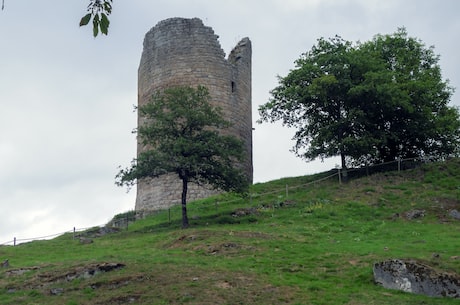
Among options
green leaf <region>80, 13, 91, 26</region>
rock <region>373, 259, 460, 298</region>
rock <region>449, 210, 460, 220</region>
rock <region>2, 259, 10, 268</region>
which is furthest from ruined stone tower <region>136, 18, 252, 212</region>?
green leaf <region>80, 13, 91, 26</region>

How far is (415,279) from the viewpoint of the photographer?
59.1ft

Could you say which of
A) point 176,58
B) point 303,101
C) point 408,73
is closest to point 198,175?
point 303,101

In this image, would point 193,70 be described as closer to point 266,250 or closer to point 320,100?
point 320,100

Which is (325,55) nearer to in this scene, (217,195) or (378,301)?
(217,195)

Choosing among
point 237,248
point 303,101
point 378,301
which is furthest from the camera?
point 303,101

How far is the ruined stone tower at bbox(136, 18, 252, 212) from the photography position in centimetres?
3903

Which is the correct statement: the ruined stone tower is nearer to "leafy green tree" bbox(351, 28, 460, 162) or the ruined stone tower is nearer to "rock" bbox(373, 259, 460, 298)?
"leafy green tree" bbox(351, 28, 460, 162)

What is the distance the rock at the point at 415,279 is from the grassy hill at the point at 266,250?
1.03 ft

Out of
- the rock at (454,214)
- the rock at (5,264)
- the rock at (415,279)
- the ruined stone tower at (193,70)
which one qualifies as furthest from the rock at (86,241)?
the rock at (454,214)

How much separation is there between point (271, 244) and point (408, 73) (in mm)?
18757

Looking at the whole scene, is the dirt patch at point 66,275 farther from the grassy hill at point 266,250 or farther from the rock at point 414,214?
the rock at point 414,214

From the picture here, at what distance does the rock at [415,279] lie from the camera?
57.8 feet

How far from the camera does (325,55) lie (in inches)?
1427

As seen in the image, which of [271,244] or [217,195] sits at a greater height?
[217,195]
